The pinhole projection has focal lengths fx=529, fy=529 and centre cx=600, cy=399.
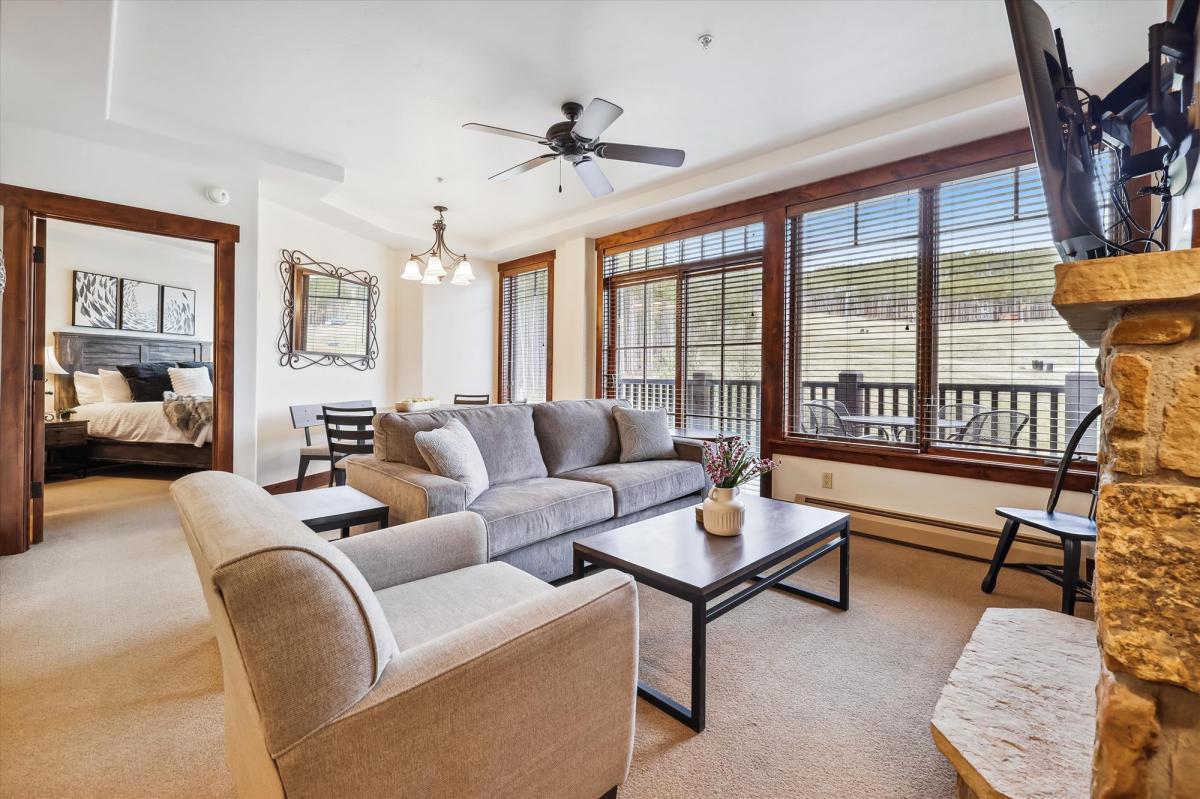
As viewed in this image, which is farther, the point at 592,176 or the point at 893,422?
the point at 893,422

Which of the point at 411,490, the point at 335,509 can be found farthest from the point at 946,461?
the point at 335,509

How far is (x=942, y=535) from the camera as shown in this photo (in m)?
3.29

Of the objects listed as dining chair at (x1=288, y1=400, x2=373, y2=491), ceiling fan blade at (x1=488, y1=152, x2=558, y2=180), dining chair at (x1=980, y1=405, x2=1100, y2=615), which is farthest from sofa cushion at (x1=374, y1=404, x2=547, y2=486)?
dining chair at (x1=980, y1=405, x2=1100, y2=615)

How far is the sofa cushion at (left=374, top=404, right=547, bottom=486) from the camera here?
111 inches

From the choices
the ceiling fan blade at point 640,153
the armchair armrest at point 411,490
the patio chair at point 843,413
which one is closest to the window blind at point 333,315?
the armchair armrest at point 411,490

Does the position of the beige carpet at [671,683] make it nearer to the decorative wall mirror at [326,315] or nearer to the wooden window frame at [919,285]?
the wooden window frame at [919,285]

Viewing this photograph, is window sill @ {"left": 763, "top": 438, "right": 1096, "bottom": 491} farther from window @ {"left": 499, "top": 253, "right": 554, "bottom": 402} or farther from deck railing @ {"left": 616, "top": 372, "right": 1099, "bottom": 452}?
window @ {"left": 499, "top": 253, "right": 554, "bottom": 402}

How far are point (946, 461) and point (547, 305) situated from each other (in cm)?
407

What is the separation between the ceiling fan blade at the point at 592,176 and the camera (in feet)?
10.3

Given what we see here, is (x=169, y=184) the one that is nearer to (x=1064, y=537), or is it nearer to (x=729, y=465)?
(x=729, y=465)

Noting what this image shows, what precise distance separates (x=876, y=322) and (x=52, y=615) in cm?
473

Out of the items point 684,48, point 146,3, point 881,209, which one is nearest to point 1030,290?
point 881,209

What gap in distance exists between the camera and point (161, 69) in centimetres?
271

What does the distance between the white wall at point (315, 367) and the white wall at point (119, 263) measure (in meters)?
0.66
